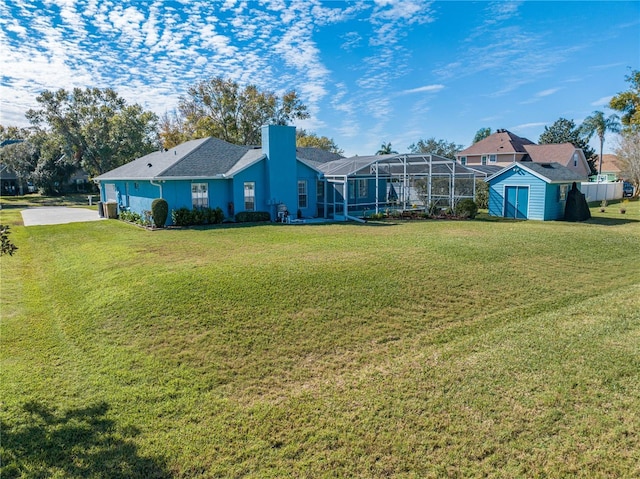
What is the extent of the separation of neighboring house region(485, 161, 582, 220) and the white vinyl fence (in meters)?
11.8

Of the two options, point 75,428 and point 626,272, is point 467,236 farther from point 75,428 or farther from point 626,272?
point 75,428

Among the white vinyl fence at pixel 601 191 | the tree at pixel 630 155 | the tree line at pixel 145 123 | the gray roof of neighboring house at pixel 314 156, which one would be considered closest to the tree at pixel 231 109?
the tree line at pixel 145 123

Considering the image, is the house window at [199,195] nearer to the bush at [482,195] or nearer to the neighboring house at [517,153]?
the bush at [482,195]

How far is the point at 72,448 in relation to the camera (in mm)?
5035

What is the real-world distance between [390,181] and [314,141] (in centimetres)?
2323

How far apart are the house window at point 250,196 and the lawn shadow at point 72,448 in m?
16.8

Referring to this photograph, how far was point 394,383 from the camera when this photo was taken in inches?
249

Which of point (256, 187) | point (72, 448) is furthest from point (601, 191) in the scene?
point (72, 448)

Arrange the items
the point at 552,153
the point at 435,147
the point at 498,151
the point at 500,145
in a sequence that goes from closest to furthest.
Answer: the point at 552,153, the point at 498,151, the point at 500,145, the point at 435,147

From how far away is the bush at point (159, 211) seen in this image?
63.3ft

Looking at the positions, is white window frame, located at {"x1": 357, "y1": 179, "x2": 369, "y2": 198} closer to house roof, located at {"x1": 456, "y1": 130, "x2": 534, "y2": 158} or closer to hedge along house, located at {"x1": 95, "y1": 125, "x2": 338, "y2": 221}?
hedge along house, located at {"x1": 95, "y1": 125, "x2": 338, "y2": 221}

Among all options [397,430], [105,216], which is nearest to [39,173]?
[105,216]

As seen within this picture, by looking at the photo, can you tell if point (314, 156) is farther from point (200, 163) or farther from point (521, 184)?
point (521, 184)

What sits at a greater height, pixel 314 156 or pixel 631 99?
pixel 631 99
